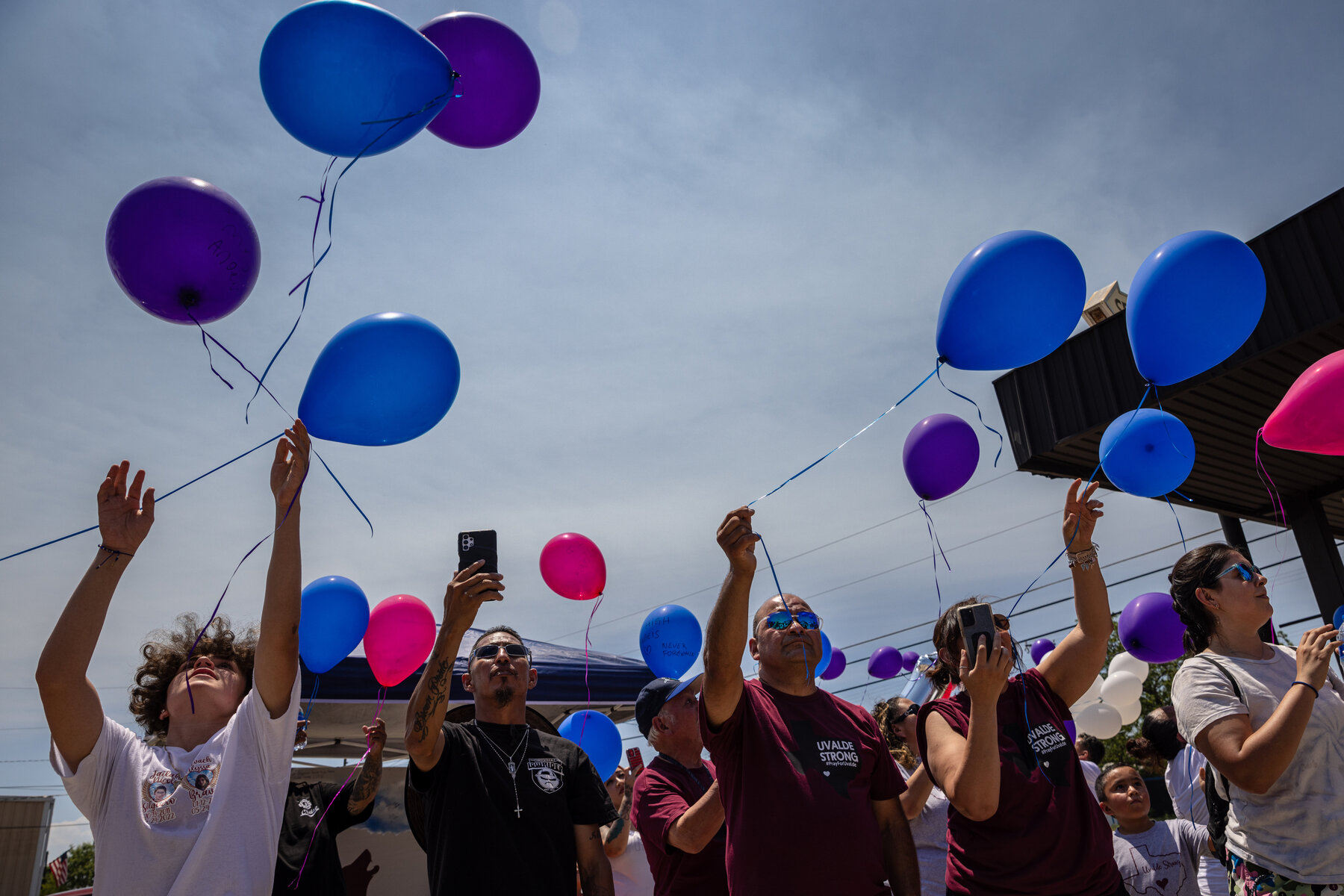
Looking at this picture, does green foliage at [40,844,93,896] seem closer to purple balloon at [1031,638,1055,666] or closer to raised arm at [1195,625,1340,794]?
purple balloon at [1031,638,1055,666]

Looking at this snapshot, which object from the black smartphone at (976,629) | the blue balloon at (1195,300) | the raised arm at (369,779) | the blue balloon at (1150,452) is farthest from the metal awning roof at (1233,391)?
the raised arm at (369,779)

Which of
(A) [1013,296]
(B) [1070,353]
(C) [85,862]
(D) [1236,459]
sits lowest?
(C) [85,862]

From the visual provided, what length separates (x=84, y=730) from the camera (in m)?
1.90

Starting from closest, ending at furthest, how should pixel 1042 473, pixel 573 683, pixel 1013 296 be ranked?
pixel 1013 296
pixel 573 683
pixel 1042 473

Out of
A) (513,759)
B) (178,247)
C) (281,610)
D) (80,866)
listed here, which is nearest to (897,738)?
(513,759)

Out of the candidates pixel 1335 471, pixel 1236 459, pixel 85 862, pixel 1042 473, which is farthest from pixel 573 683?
pixel 85 862

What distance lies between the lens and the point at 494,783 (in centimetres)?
268

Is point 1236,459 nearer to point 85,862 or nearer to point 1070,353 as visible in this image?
point 1070,353

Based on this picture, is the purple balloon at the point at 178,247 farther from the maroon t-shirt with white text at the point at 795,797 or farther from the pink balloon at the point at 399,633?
the pink balloon at the point at 399,633

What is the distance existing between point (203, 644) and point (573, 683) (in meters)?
5.19

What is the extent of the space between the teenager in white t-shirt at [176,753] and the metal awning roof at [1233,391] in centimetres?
632

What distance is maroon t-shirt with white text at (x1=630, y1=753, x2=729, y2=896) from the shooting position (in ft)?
9.37

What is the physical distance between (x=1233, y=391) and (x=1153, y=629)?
2660mm

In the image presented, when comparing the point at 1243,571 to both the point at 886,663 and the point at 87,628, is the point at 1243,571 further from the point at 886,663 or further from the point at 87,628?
the point at 886,663
